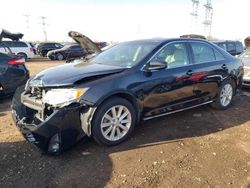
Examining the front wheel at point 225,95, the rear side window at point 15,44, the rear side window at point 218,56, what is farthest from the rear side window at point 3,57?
the rear side window at point 15,44

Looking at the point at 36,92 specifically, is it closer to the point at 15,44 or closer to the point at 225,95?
the point at 225,95

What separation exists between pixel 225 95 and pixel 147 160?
3.17 m

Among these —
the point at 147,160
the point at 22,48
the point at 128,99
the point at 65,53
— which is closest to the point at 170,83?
the point at 128,99

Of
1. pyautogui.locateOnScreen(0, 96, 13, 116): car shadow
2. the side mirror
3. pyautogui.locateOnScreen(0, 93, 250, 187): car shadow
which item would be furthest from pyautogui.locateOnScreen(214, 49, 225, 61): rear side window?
pyautogui.locateOnScreen(0, 96, 13, 116): car shadow

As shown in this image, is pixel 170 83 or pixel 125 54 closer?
pixel 170 83

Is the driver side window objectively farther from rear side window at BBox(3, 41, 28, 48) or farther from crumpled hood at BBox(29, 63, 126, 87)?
rear side window at BBox(3, 41, 28, 48)

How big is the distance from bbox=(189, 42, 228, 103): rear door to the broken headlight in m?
2.29

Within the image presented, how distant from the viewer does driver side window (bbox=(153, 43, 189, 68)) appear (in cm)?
485

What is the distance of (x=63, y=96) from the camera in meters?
3.87

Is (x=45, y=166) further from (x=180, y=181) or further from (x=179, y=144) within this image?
(x=179, y=144)

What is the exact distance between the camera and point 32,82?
4367 millimetres

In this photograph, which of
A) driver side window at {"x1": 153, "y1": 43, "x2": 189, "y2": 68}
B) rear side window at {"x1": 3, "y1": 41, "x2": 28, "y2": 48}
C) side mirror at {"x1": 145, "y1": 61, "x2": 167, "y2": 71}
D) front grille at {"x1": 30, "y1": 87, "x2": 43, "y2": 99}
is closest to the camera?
front grille at {"x1": 30, "y1": 87, "x2": 43, "y2": 99}

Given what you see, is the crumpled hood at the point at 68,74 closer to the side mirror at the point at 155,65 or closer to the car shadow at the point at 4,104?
the side mirror at the point at 155,65

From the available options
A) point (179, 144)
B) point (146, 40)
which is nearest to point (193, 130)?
point (179, 144)
